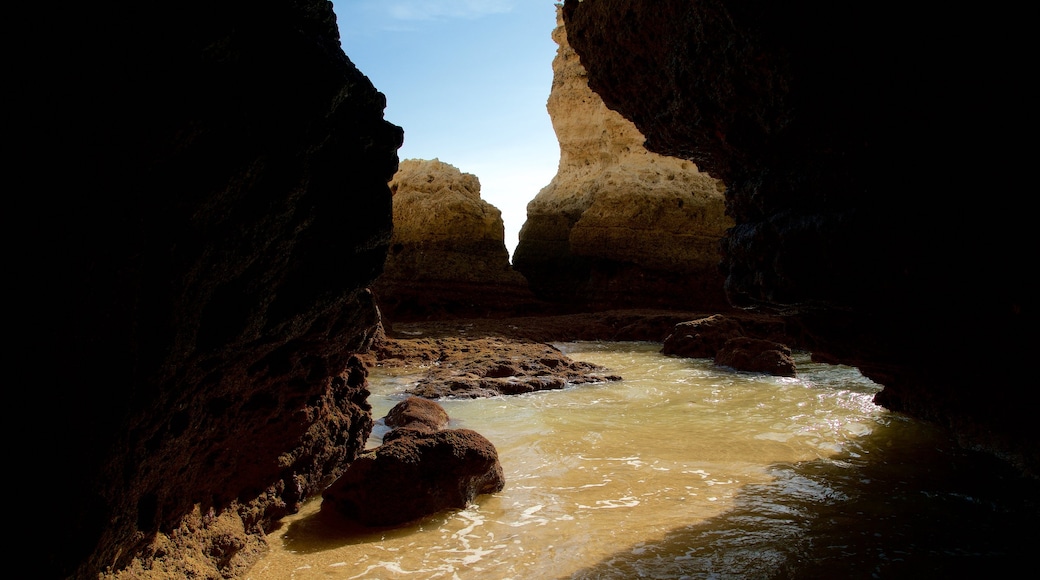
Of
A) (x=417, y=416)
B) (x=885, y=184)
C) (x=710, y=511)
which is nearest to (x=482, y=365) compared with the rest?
(x=417, y=416)

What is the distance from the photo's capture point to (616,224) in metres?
16.6

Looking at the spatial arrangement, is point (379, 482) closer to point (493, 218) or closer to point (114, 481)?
point (114, 481)

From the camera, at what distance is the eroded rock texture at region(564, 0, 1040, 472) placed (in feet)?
5.98

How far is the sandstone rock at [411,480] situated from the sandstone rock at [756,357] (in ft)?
18.1

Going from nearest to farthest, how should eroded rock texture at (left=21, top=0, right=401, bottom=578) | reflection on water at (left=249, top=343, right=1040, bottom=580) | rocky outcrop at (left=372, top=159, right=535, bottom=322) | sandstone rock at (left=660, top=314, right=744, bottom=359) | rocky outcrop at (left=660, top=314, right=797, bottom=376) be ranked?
eroded rock texture at (left=21, top=0, right=401, bottom=578)
reflection on water at (left=249, top=343, right=1040, bottom=580)
rocky outcrop at (left=660, top=314, right=797, bottom=376)
sandstone rock at (left=660, top=314, right=744, bottom=359)
rocky outcrop at (left=372, top=159, right=535, bottom=322)

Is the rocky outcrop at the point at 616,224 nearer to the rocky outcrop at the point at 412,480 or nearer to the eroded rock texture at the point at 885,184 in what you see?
the rocky outcrop at the point at 412,480

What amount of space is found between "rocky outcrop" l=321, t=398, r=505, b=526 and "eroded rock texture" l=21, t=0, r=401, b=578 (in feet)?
1.80

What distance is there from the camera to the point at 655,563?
2.34 meters

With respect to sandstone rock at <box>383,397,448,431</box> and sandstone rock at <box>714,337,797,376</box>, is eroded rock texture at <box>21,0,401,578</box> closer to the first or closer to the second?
sandstone rock at <box>383,397,448,431</box>

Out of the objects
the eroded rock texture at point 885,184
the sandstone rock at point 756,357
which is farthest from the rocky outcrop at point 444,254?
the eroded rock texture at point 885,184

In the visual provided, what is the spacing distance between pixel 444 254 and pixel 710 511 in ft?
43.8

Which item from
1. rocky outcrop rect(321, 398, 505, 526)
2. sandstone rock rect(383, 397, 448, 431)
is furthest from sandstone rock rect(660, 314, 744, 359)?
rocky outcrop rect(321, 398, 505, 526)

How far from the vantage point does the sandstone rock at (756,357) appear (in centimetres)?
755

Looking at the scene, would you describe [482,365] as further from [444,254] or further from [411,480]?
[444,254]
